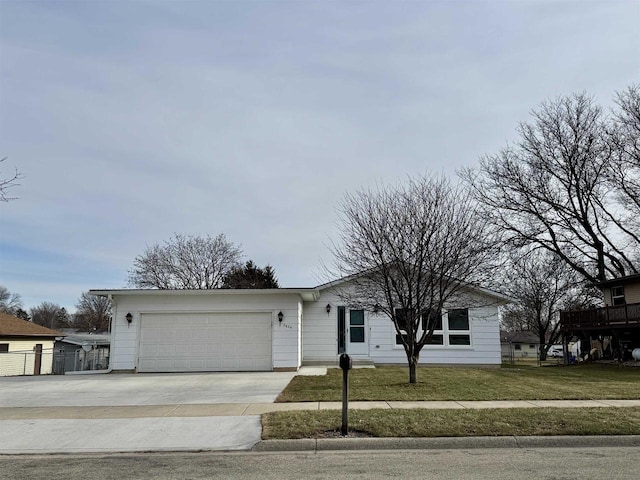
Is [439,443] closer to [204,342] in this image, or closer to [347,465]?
[347,465]

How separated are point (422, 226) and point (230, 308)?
313 inches

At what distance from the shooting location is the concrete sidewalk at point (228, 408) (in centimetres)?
973

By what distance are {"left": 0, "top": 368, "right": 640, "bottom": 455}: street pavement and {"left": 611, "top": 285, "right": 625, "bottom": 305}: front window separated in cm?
1891

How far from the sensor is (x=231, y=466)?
648 centimetres

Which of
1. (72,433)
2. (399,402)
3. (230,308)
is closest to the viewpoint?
(72,433)

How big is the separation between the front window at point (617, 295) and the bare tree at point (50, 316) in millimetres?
74677

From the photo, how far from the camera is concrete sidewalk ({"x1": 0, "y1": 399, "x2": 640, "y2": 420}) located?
9734mm

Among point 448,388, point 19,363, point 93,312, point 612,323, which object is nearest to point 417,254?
point 448,388

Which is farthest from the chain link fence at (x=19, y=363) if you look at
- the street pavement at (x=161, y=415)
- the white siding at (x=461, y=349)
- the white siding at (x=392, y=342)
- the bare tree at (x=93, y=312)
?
the bare tree at (x=93, y=312)

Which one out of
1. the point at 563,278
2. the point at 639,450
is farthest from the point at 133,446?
the point at 563,278

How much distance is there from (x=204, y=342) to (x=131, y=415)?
8.59m

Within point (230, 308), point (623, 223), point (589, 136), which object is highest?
point (589, 136)

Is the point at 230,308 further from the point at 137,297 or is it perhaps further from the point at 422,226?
the point at 422,226

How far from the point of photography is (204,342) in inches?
721
